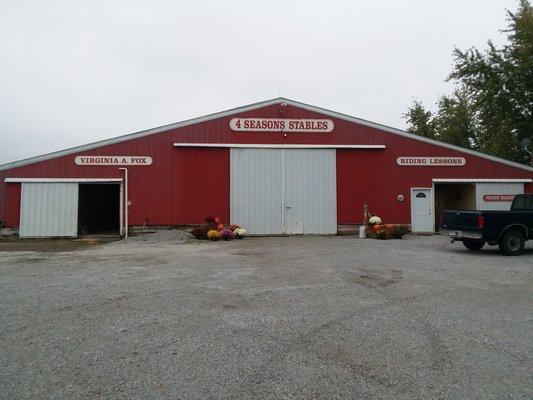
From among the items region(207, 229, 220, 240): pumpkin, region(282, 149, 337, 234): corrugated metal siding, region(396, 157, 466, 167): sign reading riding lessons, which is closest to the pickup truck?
region(282, 149, 337, 234): corrugated metal siding

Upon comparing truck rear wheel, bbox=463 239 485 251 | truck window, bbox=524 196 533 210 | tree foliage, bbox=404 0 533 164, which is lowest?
truck rear wheel, bbox=463 239 485 251

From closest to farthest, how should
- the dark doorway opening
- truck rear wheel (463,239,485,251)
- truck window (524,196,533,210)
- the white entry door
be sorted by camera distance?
1. truck rear wheel (463,239,485,251)
2. truck window (524,196,533,210)
3. the white entry door
4. the dark doorway opening

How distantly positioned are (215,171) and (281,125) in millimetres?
3863

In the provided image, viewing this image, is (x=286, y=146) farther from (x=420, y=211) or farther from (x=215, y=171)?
(x=420, y=211)

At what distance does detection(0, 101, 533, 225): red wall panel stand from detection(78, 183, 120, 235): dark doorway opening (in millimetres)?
2854

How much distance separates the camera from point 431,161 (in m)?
19.5

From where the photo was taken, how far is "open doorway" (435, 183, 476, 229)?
20.4 meters

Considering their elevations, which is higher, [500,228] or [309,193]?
[309,193]

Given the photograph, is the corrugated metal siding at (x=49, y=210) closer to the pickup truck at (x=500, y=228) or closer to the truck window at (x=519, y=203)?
the pickup truck at (x=500, y=228)

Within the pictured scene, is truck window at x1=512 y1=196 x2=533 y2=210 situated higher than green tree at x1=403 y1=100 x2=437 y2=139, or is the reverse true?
green tree at x1=403 y1=100 x2=437 y2=139

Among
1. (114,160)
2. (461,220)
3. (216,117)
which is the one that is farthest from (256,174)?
(461,220)

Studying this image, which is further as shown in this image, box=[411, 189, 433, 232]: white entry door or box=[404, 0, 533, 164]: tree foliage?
box=[404, 0, 533, 164]: tree foliage

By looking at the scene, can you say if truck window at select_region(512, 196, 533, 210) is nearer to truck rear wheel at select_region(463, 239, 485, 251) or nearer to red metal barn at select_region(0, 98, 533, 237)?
truck rear wheel at select_region(463, 239, 485, 251)

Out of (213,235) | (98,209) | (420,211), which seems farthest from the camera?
(98,209)
